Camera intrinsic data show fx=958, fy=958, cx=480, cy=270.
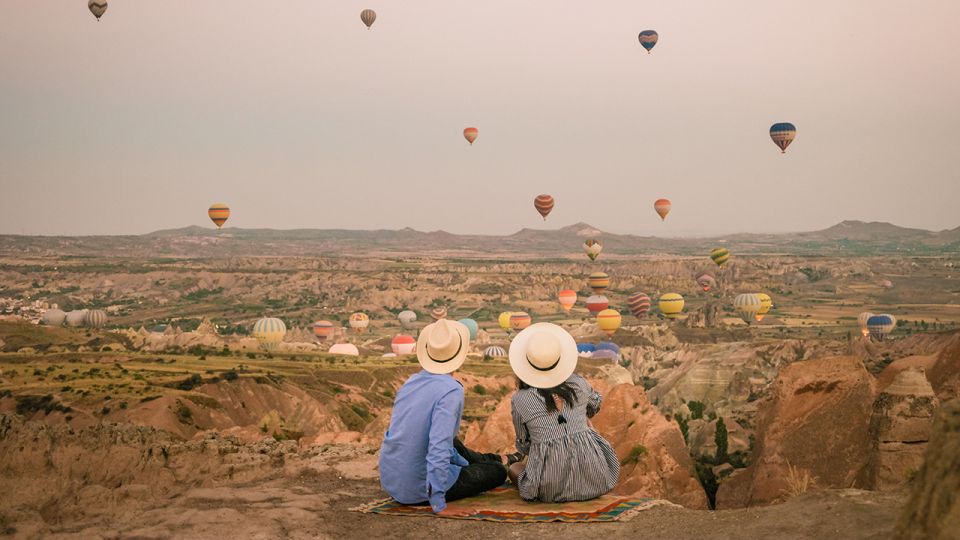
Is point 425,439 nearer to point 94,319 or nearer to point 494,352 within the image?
point 494,352

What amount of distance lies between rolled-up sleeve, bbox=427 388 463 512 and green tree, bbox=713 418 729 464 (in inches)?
396

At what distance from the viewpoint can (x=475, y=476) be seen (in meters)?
9.59

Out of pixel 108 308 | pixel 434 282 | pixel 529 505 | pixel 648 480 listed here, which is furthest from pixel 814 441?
pixel 434 282

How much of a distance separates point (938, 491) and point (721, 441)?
13.6m

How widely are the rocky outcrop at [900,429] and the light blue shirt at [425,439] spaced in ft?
18.2

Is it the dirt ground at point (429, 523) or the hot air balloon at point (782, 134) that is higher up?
the hot air balloon at point (782, 134)

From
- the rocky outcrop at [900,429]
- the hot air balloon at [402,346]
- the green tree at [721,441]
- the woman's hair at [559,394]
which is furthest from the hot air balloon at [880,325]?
the woman's hair at [559,394]

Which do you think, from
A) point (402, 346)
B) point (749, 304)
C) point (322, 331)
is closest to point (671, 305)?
point (749, 304)

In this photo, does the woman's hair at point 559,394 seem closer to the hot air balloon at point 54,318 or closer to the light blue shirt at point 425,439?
the light blue shirt at point 425,439

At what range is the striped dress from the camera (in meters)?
9.17

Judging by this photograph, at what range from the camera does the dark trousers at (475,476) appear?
939cm

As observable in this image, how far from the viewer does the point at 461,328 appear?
927 centimetres

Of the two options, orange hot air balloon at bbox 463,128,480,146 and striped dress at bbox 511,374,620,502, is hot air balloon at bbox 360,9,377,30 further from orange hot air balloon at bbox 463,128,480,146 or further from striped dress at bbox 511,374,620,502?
striped dress at bbox 511,374,620,502

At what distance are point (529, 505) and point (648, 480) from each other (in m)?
4.65
